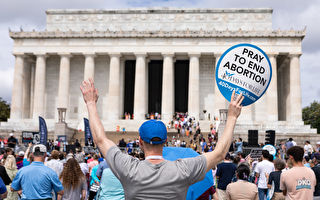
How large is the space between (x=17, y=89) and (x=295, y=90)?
38.0 metres

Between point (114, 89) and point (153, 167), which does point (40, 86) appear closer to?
point (114, 89)

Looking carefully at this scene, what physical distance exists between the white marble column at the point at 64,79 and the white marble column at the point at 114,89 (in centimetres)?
612

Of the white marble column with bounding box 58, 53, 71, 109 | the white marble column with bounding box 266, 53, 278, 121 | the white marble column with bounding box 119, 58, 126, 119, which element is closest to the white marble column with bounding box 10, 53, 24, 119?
the white marble column with bounding box 58, 53, 71, 109

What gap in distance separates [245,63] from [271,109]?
4628cm

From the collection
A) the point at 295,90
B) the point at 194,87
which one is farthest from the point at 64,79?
the point at 295,90

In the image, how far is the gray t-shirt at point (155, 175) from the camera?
3451mm

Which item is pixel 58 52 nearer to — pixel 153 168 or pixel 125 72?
pixel 125 72

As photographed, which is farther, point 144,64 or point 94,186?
point 144,64

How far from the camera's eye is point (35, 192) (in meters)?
6.77

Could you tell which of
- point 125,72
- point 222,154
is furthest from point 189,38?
point 222,154

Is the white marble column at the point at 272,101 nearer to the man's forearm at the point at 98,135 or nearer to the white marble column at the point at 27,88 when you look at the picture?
the white marble column at the point at 27,88

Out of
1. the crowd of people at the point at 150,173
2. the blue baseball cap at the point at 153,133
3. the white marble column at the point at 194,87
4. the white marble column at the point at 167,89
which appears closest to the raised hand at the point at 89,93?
the crowd of people at the point at 150,173

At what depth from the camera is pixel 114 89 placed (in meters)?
51.7

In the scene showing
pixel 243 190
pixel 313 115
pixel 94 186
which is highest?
pixel 313 115
